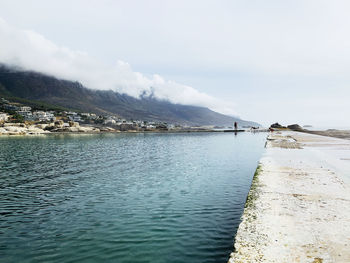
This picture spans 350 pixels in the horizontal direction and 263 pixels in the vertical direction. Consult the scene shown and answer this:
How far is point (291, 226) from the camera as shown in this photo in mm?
10586

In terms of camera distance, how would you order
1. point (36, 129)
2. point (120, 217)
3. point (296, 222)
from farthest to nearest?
1. point (36, 129)
2. point (120, 217)
3. point (296, 222)

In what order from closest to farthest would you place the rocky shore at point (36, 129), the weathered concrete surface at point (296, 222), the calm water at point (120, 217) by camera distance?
the weathered concrete surface at point (296, 222) → the calm water at point (120, 217) → the rocky shore at point (36, 129)

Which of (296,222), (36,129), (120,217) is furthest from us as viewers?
(36,129)

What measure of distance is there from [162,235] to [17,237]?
7.52 m

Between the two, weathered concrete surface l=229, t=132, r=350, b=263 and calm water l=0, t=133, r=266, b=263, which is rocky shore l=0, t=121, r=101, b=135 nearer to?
calm water l=0, t=133, r=266, b=263

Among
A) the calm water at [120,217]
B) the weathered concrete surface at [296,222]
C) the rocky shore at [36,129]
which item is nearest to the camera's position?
the weathered concrete surface at [296,222]

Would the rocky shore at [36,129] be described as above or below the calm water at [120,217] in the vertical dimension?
above

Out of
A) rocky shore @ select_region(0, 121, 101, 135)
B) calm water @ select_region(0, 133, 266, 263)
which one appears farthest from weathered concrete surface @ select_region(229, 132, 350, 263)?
rocky shore @ select_region(0, 121, 101, 135)

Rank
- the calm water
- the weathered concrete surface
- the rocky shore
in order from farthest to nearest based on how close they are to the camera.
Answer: the rocky shore, the calm water, the weathered concrete surface

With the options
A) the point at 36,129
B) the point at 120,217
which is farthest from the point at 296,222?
the point at 36,129

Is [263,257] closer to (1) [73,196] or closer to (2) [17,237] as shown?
(2) [17,237]

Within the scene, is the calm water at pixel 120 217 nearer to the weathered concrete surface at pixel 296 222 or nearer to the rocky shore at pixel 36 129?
the weathered concrete surface at pixel 296 222

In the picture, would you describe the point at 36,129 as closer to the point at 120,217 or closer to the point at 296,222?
the point at 120,217

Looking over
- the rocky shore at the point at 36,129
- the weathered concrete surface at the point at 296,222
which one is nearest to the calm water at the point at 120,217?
the weathered concrete surface at the point at 296,222
